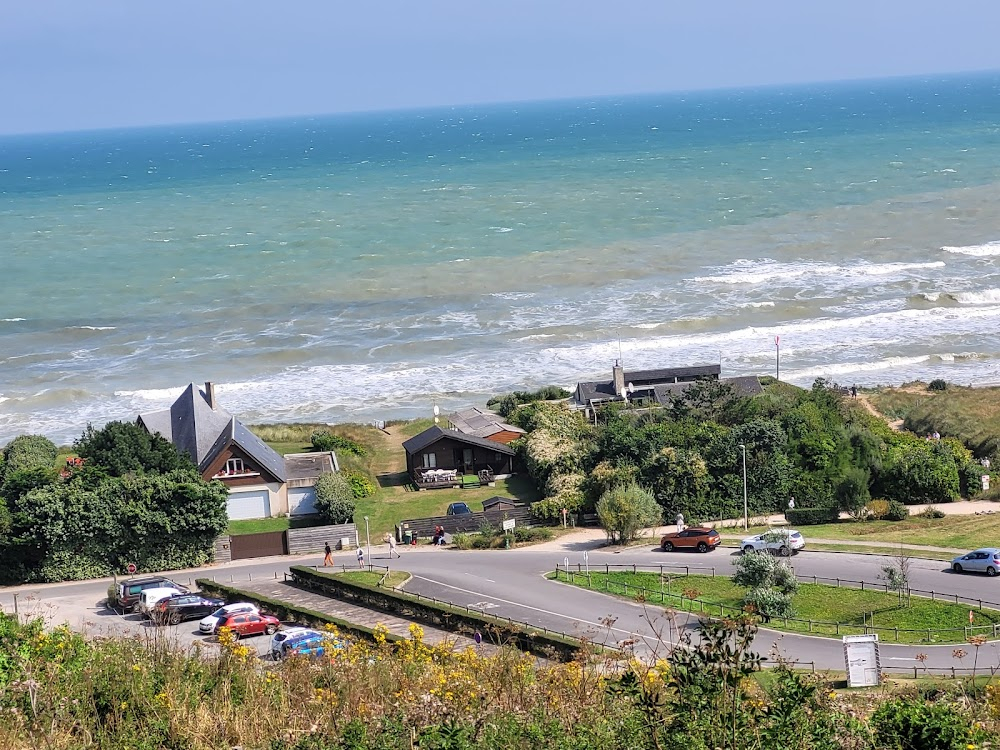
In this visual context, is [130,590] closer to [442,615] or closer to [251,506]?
[442,615]

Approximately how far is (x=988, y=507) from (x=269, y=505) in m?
27.7

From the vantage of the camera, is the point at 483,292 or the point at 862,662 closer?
the point at 862,662

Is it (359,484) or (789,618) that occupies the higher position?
(359,484)

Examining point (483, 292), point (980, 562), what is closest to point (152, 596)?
point (980, 562)

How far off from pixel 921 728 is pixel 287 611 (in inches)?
852

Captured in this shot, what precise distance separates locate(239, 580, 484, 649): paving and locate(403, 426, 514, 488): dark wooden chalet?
49.6 ft

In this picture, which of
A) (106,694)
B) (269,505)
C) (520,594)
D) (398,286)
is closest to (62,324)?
(398,286)

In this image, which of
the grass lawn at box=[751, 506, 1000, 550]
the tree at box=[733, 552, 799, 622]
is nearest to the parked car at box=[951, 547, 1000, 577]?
the grass lawn at box=[751, 506, 1000, 550]

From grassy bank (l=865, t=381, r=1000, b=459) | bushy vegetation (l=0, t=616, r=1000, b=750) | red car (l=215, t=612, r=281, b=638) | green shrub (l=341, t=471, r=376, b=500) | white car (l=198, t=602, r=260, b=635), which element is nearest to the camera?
bushy vegetation (l=0, t=616, r=1000, b=750)

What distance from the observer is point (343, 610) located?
34.8 m

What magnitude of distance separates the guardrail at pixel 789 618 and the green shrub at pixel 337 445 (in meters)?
19.7

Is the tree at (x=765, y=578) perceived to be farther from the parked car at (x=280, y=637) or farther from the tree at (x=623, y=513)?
the parked car at (x=280, y=637)

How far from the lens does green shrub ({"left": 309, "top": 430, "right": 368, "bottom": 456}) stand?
186ft

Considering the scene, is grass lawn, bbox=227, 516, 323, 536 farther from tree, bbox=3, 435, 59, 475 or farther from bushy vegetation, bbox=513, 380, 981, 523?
tree, bbox=3, 435, 59, 475
